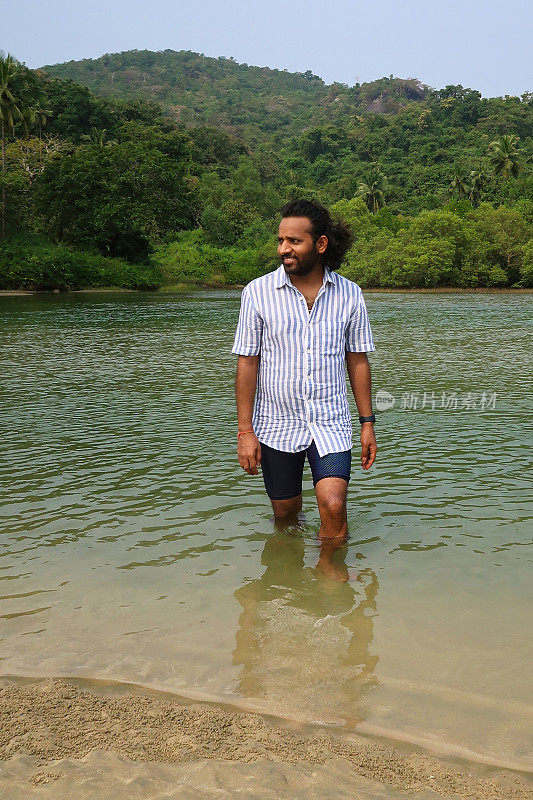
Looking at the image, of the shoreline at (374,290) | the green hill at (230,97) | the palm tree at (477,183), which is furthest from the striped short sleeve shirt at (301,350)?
the green hill at (230,97)

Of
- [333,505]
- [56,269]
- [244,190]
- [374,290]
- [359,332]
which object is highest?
[244,190]

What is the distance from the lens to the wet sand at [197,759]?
2.42 meters

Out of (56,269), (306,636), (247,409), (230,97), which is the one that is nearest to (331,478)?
(247,409)

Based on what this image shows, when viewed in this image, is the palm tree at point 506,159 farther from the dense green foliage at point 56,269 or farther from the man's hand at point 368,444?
the man's hand at point 368,444

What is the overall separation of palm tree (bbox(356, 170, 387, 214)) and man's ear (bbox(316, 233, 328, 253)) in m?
83.4

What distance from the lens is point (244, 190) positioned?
8319cm

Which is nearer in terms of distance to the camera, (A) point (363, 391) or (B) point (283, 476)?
(A) point (363, 391)

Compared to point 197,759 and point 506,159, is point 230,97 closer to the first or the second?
point 506,159

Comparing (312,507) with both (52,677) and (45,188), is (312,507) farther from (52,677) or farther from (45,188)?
(45,188)

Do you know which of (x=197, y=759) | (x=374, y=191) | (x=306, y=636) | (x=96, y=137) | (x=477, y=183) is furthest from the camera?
(x=374, y=191)

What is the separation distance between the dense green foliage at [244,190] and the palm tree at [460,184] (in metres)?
0.23

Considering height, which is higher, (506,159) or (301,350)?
(506,159)

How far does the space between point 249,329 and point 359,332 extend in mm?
572

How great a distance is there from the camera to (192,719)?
9.27 feet
